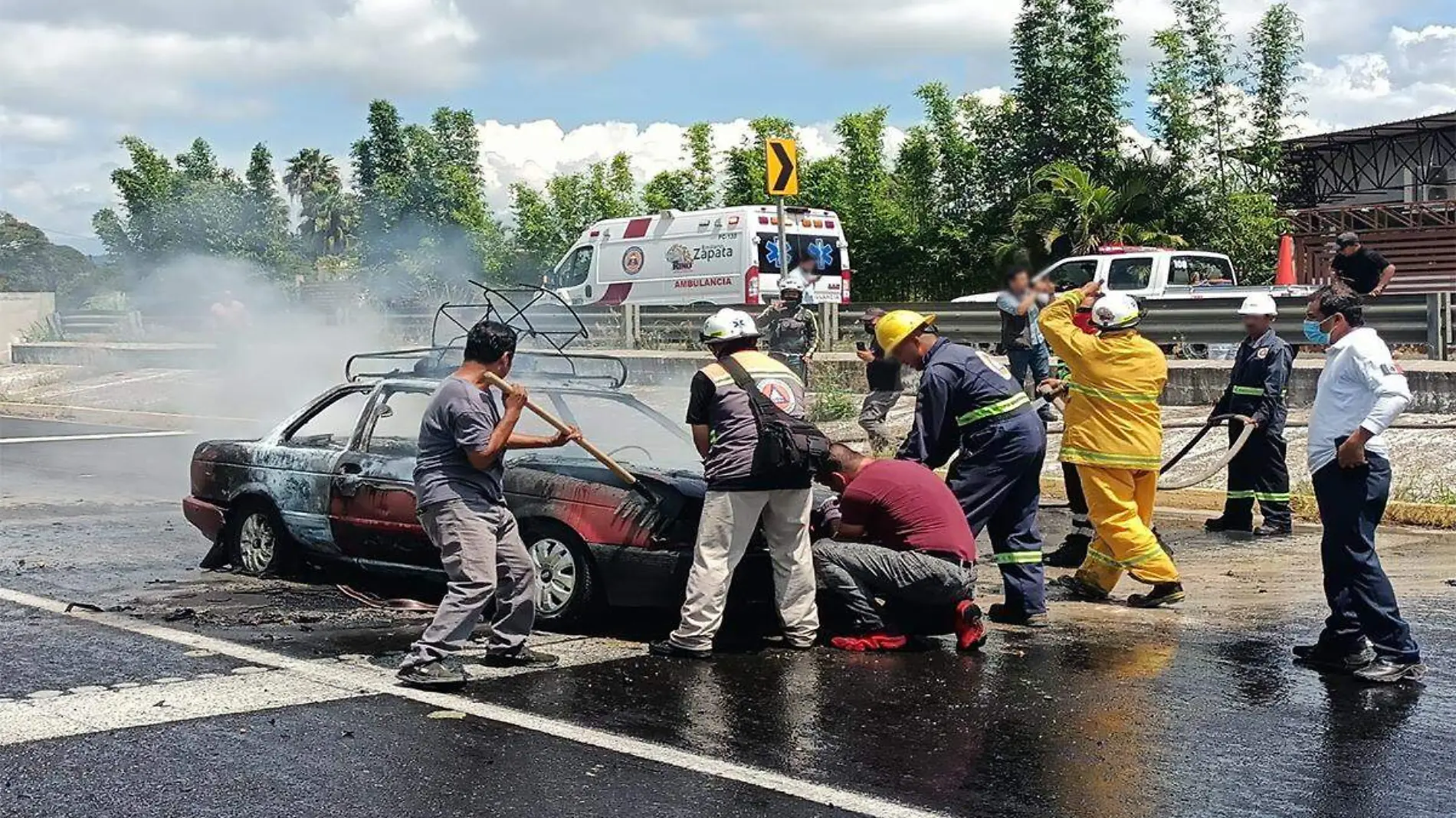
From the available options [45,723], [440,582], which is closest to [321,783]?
[45,723]

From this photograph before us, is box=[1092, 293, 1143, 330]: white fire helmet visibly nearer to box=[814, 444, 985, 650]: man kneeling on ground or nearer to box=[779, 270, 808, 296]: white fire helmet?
box=[814, 444, 985, 650]: man kneeling on ground

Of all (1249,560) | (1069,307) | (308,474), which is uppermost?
(1069,307)

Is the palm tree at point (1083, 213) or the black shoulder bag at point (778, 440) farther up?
the palm tree at point (1083, 213)

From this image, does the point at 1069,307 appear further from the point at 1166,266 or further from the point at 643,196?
the point at 643,196

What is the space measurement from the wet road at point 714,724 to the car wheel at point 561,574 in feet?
0.79

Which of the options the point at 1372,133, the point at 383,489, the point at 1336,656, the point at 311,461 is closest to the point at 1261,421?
the point at 1336,656

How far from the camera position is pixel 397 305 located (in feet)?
90.1

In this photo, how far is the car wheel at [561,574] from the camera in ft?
23.6

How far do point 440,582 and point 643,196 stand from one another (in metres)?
38.9

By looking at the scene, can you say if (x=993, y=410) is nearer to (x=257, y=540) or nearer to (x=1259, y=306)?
(x=1259, y=306)

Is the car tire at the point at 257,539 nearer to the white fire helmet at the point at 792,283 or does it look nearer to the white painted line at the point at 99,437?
the white fire helmet at the point at 792,283

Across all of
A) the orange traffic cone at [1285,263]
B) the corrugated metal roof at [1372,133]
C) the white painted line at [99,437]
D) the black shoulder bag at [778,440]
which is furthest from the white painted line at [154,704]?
the corrugated metal roof at [1372,133]

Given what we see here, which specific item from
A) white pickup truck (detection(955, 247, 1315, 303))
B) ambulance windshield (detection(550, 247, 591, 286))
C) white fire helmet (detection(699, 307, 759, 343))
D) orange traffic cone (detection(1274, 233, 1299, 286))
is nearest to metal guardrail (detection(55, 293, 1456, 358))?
white pickup truck (detection(955, 247, 1315, 303))

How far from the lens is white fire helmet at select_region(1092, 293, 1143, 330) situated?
7.96m
